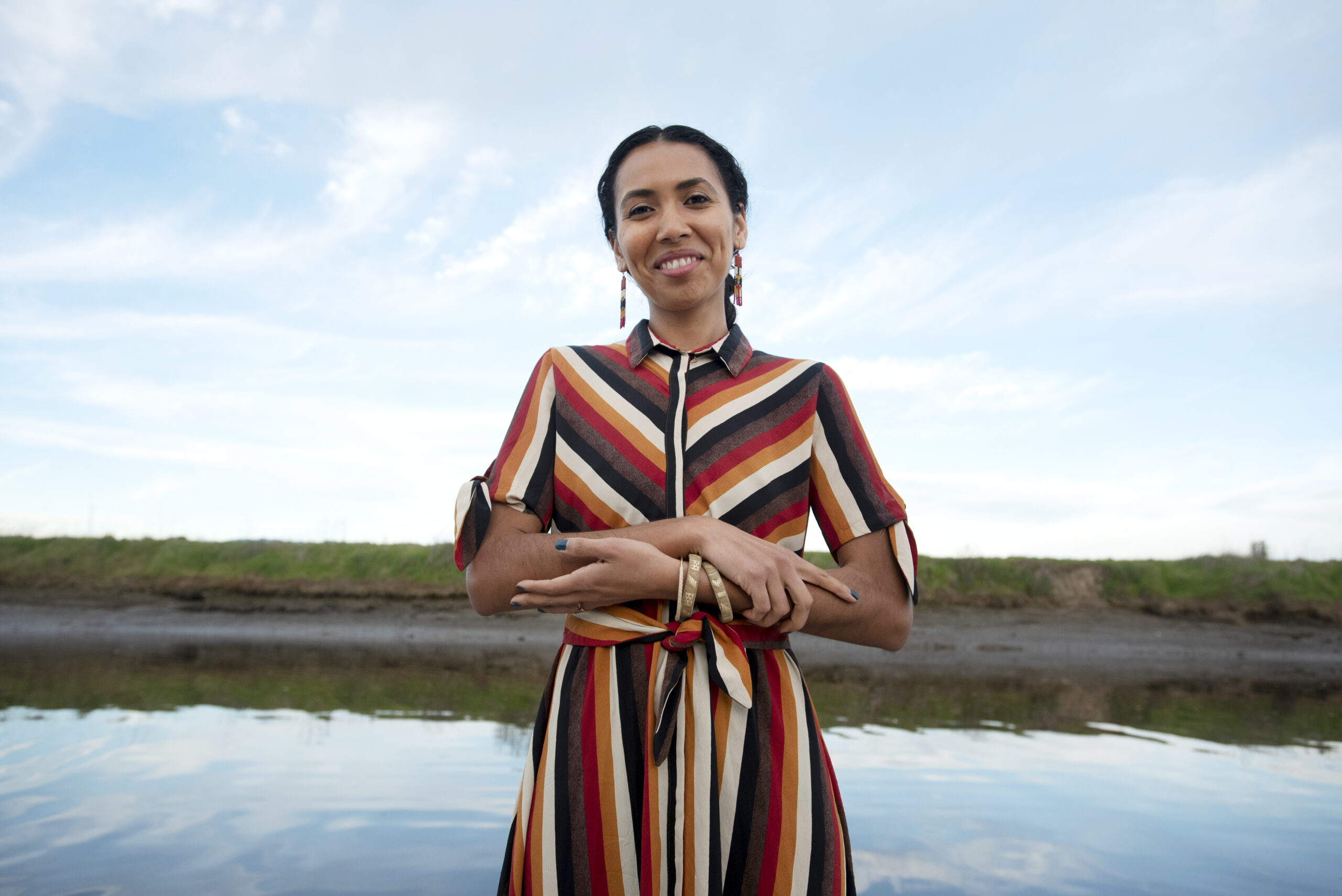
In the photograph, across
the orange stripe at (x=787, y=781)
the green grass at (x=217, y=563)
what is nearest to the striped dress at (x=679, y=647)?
the orange stripe at (x=787, y=781)

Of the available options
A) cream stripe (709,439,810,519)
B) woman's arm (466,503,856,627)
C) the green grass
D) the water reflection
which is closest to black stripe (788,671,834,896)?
woman's arm (466,503,856,627)

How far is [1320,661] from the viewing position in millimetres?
14055

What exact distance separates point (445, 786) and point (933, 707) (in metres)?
5.00

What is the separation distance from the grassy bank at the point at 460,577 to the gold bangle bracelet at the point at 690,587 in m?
15.1

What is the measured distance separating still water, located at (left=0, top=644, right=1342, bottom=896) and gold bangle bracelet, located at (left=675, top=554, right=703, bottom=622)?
2538 millimetres

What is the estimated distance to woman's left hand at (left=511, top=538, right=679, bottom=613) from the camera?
1239mm

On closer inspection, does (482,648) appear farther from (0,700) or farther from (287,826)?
(287,826)

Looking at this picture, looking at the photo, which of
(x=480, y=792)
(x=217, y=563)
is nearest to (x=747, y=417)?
(x=480, y=792)

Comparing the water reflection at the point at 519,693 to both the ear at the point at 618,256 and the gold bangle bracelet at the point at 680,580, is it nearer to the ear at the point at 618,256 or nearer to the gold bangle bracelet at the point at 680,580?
the ear at the point at 618,256

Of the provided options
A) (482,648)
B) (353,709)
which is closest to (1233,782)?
(353,709)

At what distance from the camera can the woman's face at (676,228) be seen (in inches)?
61.0

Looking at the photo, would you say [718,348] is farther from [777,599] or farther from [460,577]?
[460,577]

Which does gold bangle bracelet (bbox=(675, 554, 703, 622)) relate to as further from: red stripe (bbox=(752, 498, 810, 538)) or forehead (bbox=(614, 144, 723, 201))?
forehead (bbox=(614, 144, 723, 201))

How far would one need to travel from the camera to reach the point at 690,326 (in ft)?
5.26
